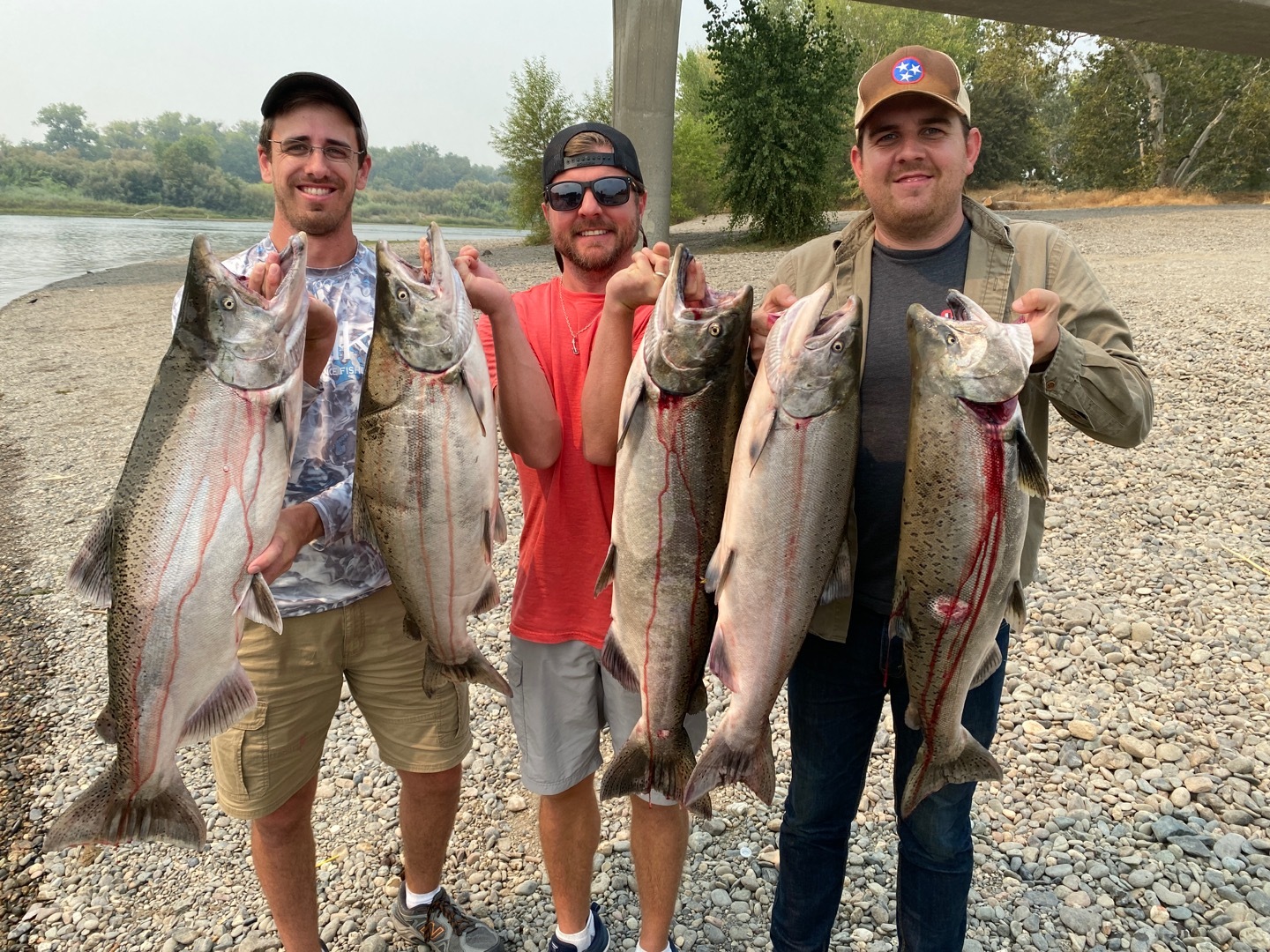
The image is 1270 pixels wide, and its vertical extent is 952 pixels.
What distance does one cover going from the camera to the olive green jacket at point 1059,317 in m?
2.43

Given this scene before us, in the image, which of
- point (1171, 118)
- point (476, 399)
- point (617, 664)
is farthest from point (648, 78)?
point (1171, 118)

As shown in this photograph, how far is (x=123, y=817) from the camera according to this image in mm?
2420

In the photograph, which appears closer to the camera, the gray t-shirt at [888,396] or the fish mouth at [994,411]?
the fish mouth at [994,411]

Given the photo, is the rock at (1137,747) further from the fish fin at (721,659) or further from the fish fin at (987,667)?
the fish fin at (721,659)

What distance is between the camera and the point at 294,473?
2.97m

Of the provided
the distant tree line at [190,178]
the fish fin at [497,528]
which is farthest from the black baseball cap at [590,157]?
the distant tree line at [190,178]

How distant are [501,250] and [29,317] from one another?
18740mm

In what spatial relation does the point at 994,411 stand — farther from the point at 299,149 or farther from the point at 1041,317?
the point at 299,149

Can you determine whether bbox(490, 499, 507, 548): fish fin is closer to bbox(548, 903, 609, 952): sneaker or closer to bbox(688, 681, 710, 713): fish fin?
bbox(688, 681, 710, 713): fish fin

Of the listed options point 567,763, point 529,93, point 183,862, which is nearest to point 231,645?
point 567,763

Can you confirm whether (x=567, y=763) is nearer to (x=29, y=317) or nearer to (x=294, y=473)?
(x=294, y=473)

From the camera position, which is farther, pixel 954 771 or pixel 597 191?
pixel 597 191

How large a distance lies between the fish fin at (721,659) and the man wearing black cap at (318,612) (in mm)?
1361

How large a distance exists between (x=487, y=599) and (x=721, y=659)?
A: 849 millimetres
